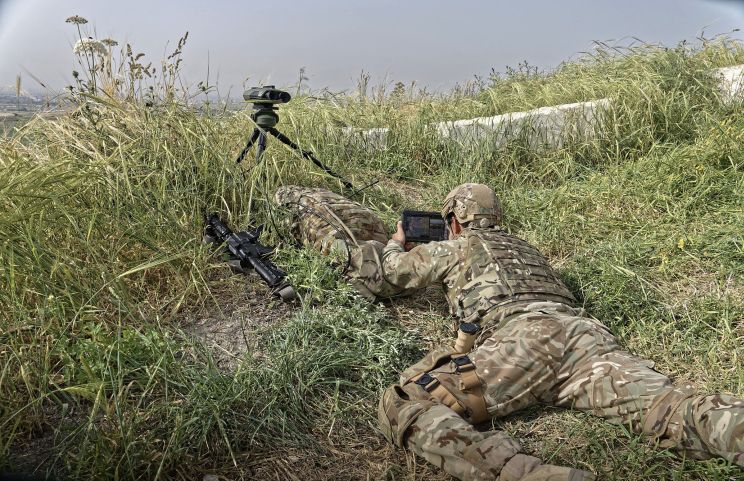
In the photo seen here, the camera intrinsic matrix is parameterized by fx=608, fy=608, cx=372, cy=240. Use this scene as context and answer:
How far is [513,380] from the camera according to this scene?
2.65 meters

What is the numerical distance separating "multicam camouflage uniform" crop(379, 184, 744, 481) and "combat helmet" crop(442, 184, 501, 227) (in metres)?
0.13

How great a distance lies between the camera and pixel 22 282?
111 inches

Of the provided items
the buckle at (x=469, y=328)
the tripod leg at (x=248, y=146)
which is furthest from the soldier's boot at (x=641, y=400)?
the tripod leg at (x=248, y=146)

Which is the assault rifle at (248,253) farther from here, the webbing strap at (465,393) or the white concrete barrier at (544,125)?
the white concrete barrier at (544,125)

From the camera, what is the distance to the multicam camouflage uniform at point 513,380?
230 cm

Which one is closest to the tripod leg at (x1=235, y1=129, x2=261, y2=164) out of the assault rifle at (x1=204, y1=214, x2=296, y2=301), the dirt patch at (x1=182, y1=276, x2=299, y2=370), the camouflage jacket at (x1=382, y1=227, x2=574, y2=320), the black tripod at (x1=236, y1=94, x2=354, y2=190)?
the black tripod at (x1=236, y1=94, x2=354, y2=190)

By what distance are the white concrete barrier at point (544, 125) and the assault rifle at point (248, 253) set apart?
2.29 meters

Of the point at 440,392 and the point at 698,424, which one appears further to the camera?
the point at 440,392

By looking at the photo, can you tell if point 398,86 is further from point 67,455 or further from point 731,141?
point 67,455

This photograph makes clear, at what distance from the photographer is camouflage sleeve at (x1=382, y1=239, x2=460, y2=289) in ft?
10.8

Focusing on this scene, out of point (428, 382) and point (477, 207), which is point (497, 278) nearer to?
point (477, 207)

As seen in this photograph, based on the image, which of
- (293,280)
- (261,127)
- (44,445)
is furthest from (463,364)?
(261,127)

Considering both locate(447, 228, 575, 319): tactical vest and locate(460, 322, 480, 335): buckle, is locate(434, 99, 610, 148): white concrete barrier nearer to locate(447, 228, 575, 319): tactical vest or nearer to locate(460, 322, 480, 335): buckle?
locate(447, 228, 575, 319): tactical vest

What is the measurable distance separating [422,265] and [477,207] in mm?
489
